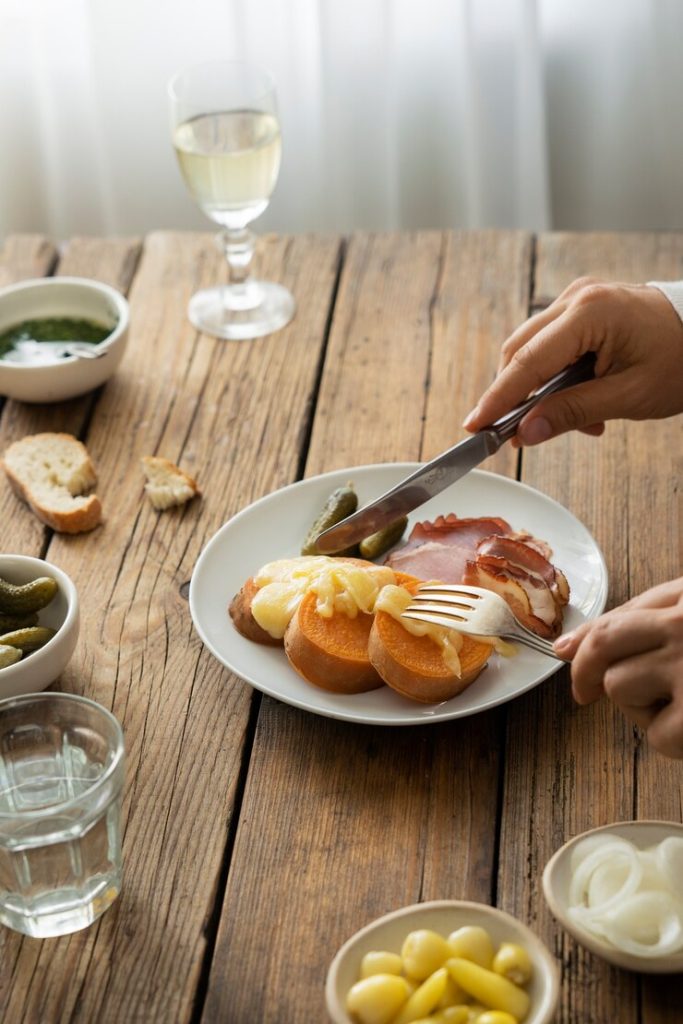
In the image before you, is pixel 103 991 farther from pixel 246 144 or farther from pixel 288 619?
pixel 246 144

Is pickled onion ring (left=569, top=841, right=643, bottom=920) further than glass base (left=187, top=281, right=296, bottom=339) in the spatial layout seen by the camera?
No

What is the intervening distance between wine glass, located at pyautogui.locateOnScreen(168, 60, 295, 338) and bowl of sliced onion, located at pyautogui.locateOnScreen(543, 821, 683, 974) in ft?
3.48

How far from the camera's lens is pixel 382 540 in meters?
1.42

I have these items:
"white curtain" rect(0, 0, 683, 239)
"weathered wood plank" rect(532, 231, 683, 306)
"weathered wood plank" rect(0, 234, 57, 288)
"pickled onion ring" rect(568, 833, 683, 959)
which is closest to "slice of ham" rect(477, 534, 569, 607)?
Answer: "pickled onion ring" rect(568, 833, 683, 959)

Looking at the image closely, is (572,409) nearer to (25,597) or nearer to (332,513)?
(332,513)

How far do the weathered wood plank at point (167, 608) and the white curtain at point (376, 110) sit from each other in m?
0.82

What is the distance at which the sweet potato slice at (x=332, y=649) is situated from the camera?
1.19 m

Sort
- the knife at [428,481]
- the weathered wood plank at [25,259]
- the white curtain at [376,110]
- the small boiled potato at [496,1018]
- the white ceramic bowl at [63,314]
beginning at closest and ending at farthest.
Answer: the small boiled potato at [496,1018]
the knife at [428,481]
the white ceramic bowl at [63,314]
the weathered wood plank at [25,259]
the white curtain at [376,110]

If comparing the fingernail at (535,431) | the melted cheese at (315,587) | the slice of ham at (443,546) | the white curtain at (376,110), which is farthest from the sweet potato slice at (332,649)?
the white curtain at (376,110)

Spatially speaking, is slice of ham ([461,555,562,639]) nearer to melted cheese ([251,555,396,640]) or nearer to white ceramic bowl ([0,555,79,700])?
melted cheese ([251,555,396,640])

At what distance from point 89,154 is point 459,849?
2281 mm

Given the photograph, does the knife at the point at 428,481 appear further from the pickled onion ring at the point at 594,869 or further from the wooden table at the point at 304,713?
the pickled onion ring at the point at 594,869

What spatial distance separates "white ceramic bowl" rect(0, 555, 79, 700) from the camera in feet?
3.96

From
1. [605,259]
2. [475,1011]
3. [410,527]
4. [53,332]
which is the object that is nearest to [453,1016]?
[475,1011]
